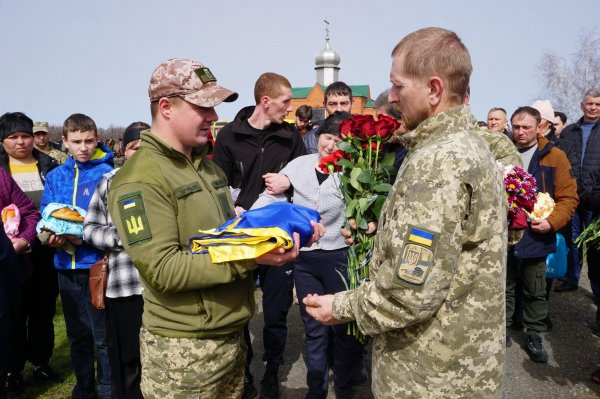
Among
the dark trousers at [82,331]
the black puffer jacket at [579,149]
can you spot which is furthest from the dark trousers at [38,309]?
the black puffer jacket at [579,149]

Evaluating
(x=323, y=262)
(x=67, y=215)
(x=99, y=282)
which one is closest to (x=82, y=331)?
(x=99, y=282)

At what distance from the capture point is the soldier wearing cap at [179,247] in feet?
6.14

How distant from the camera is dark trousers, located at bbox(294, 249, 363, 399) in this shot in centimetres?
352

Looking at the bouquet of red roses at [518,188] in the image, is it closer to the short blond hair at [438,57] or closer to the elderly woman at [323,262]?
the elderly woman at [323,262]

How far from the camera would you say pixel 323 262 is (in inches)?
139

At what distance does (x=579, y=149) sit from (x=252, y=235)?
247 inches

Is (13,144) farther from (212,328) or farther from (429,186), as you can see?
(429,186)

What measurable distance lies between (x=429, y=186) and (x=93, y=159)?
3215mm

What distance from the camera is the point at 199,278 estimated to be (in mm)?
1886

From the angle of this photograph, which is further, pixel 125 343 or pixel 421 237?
pixel 125 343

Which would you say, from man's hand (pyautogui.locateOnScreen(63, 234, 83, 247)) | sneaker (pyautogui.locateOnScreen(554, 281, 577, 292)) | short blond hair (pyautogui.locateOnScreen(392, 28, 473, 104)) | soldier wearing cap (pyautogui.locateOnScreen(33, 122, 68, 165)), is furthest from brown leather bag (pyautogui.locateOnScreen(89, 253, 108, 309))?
sneaker (pyautogui.locateOnScreen(554, 281, 577, 292))

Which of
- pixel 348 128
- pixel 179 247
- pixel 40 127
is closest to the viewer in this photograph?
pixel 179 247

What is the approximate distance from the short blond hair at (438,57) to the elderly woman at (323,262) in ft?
5.77

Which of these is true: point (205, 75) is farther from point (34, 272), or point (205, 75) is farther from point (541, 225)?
point (541, 225)
